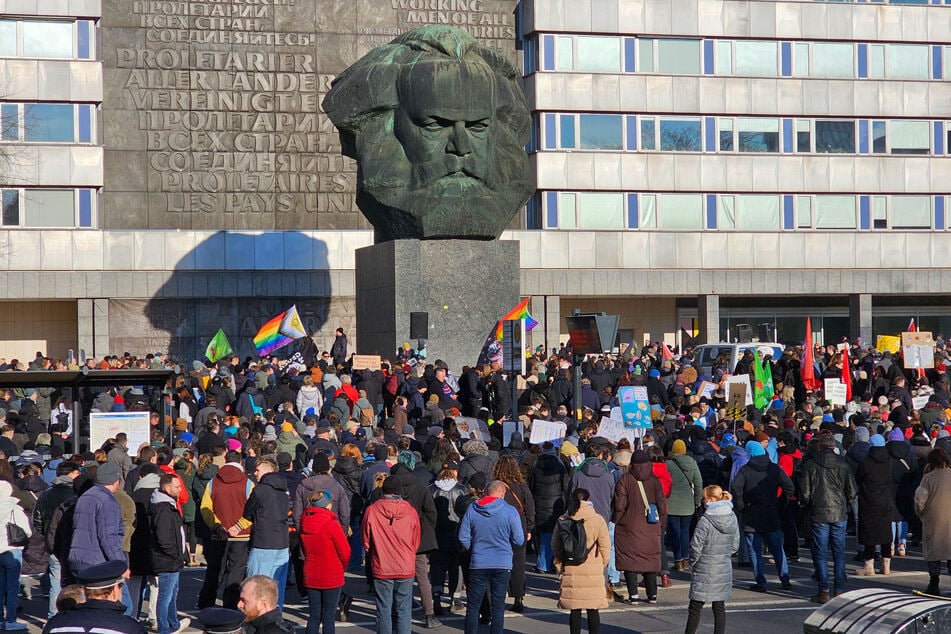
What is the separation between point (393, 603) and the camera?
1183cm

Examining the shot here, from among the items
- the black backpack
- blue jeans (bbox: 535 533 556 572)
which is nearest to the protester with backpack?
the black backpack

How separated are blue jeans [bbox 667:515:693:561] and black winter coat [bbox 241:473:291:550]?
16.8 ft

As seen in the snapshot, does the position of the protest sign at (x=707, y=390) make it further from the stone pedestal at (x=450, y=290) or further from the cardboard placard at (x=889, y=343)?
the cardboard placard at (x=889, y=343)

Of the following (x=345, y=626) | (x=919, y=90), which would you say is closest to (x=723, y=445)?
(x=345, y=626)

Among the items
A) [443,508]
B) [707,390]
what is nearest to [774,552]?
[443,508]

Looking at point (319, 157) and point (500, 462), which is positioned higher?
point (319, 157)

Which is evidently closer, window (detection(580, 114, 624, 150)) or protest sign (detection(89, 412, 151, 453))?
protest sign (detection(89, 412, 151, 453))

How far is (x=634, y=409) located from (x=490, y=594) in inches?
276

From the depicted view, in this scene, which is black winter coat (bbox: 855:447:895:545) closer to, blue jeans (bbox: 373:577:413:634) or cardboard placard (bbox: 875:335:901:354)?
blue jeans (bbox: 373:577:413:634)

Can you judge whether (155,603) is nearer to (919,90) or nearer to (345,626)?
(345,626)

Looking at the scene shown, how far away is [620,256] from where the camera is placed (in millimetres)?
48625

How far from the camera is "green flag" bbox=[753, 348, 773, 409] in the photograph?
23.7 m

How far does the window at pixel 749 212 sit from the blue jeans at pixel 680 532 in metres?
34.2

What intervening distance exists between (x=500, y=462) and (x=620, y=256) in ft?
117
